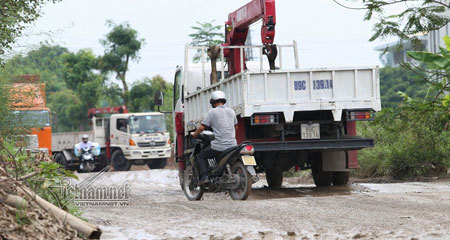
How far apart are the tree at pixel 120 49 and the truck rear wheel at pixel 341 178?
3068 cm

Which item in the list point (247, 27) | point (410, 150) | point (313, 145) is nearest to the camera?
point (313, 145)

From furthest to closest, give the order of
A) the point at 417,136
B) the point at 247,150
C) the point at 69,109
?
the point at 69,109
the point at 417,136
the point at 247,150

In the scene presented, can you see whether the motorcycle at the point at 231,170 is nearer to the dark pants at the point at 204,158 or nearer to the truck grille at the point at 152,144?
the dark pants at the point at 204,158

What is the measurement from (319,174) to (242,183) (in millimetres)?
Answer: 3982

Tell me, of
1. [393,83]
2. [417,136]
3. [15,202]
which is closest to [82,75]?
[393,83]

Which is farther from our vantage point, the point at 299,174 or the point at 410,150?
the point at 299,174

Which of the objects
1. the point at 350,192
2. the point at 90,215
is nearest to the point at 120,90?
the point at 350,192

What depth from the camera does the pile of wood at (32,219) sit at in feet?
21.1

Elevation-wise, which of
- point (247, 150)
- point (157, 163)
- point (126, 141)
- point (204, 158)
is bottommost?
point (157, 163)

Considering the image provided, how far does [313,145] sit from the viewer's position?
1292cm

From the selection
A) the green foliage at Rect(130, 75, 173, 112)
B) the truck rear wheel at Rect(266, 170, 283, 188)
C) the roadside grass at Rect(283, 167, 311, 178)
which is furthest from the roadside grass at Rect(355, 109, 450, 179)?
the green foliage at Rect(130, 75, 173, 112)

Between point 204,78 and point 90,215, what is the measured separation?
7.62 m

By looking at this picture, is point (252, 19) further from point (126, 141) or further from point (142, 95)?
point (142, 95)

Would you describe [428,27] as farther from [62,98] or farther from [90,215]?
[62,98]
